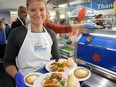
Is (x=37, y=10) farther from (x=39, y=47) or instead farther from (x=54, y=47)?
(x=54, y=47)

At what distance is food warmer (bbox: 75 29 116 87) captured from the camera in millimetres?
1481

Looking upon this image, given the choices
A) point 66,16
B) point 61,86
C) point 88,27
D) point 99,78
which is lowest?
point 99,78

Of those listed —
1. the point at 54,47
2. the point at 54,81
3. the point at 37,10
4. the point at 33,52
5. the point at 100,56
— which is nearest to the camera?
the point at 54,81

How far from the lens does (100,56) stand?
1656mm

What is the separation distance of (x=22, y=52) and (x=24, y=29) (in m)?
0.22

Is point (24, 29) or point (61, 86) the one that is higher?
point (24, 29)

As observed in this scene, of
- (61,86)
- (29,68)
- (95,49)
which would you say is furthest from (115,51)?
(29,68)

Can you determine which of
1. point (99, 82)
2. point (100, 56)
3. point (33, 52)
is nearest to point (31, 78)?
point (33, 52)

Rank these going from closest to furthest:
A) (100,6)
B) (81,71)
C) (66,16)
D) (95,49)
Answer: (81,71) → (95,49) → (66,16) → (100,6)

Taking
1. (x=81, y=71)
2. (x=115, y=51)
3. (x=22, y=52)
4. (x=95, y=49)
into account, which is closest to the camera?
(x=81, y=71)

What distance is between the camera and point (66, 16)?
3.41 m

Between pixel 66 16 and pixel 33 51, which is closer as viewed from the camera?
pixel 33 51

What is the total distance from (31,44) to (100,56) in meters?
0.81

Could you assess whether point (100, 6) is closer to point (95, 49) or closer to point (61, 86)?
point (95, 49)
